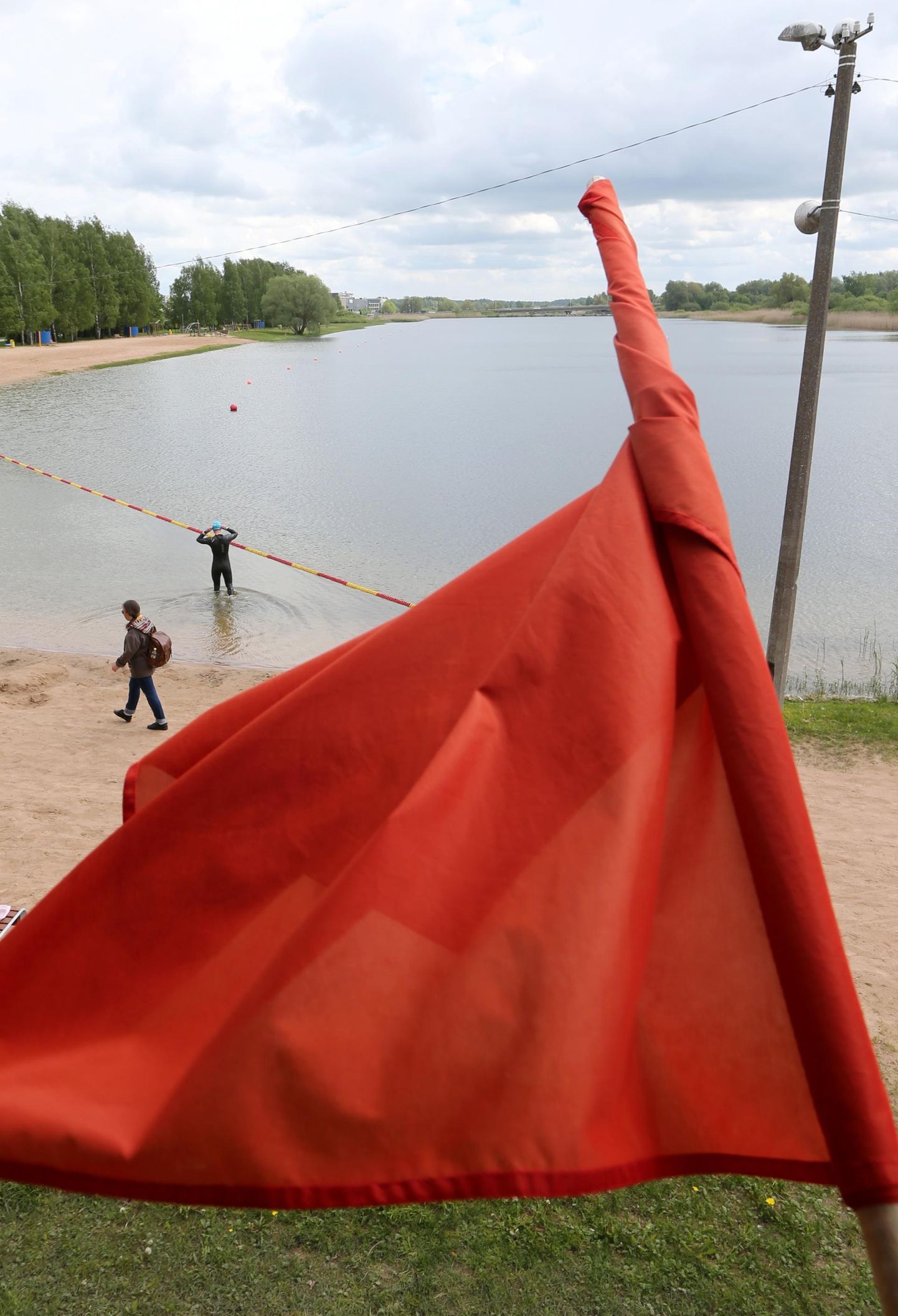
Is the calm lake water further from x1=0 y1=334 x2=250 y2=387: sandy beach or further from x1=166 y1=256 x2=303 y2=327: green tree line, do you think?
x1=166 y1=256 x2=303 y2=327: green tree line

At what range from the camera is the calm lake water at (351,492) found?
787 inches

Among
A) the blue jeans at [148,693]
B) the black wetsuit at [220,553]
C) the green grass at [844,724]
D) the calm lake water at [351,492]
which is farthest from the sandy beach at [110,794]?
the black wetsuit at [220,553]

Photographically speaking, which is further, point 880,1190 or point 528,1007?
point 528,1007

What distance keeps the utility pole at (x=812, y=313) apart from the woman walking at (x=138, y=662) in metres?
7.10

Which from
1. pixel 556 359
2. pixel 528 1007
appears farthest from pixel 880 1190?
pixel 556 359

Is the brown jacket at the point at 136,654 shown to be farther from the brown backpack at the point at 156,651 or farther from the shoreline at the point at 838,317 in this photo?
the shoreline at the point at 838,317

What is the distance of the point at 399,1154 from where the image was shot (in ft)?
5.13

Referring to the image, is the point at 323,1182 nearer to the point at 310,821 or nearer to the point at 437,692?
the point at 310,821

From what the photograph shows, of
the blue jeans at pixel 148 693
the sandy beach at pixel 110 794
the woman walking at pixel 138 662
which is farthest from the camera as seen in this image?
the blue jeans at pixel 148 693

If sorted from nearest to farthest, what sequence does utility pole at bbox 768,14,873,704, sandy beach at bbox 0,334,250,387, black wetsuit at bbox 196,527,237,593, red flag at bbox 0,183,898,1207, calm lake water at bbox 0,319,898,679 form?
red flag at bbox 0,183,898,1207 < utility pole at bbox 768,14,873,704 < black wetsuit at bbox 196,527,237,593 < calm lake water at bbox 0,319,898,679 < sandy beach at bbox 0,334,250,387

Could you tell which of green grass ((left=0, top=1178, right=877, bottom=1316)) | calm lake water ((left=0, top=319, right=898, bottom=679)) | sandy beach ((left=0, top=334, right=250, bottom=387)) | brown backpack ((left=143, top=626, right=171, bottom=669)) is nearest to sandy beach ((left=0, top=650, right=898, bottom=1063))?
brown backpack ((left=143, top=626, right=171, bottom=669))

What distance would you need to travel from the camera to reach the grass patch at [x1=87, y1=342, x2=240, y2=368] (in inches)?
3036

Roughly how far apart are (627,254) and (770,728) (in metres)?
→ 1.21

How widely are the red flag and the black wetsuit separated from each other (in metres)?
17.8
